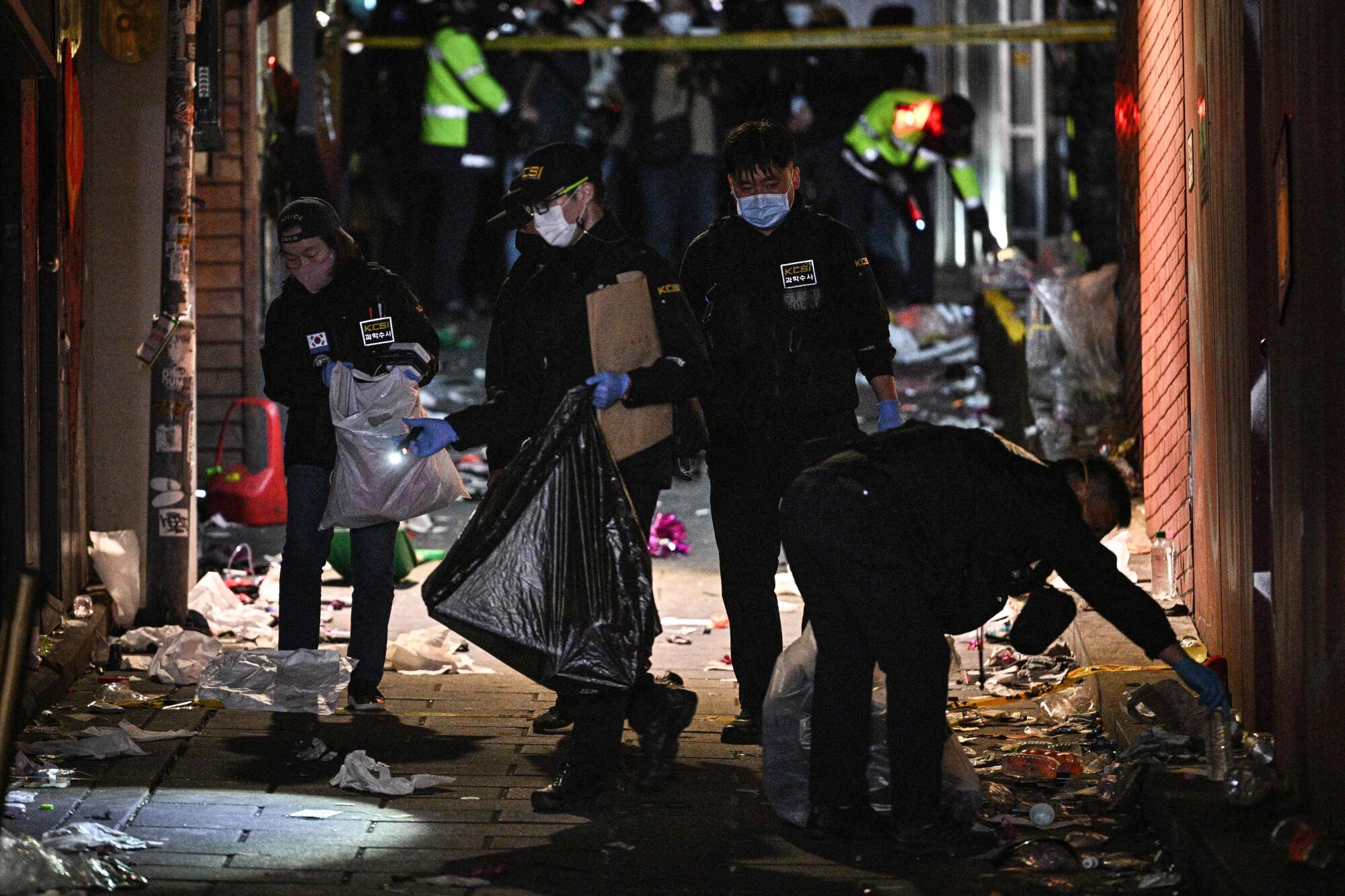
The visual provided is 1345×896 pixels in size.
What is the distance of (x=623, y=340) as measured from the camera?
16.3ft

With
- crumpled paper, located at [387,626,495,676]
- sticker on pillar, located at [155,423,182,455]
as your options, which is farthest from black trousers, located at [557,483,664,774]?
sticker on pillar, located at [155,423,182,455]

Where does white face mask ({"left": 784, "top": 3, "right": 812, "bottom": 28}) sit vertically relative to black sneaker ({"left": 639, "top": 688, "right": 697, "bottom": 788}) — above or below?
above

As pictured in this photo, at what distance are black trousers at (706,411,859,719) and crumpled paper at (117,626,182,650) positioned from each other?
259cm

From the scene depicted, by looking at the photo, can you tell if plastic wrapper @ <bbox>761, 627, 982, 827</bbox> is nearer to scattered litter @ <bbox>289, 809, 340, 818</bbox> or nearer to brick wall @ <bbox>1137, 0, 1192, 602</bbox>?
scattered litter @ <bbox>289, 809, 340, 818</bbox>

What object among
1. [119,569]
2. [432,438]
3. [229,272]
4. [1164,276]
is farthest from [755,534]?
[229,272]

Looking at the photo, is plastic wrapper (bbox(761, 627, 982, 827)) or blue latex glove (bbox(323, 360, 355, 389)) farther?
blue latex glove (bbox(323, 360, 355, 389))

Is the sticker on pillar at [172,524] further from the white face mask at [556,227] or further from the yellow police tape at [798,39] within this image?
the yellow police tape at [798,39]

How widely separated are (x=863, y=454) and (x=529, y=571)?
1016 mm

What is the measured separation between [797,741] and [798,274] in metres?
1.59

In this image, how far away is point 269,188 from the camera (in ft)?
42.4

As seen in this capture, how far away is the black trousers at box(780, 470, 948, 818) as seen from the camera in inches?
167

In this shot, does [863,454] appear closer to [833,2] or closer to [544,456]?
[544,456]

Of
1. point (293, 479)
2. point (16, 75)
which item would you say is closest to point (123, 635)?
point (293, 479)

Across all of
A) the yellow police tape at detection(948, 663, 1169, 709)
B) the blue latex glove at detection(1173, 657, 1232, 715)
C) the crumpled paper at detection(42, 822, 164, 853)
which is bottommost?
the yellow police tape at detection(948, 663, 1169, 709)
